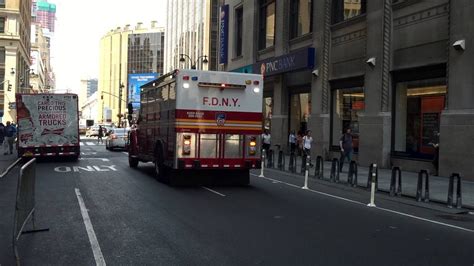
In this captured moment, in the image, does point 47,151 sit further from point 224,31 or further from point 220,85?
point 224,31

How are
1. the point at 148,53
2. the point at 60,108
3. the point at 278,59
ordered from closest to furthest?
the point at 60,108, the point at 278,59, the point at 148,53

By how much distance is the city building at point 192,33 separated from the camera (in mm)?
64812

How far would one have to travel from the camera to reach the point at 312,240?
814cm

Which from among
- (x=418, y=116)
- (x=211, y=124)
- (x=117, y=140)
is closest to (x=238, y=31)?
(x=117, y=140)

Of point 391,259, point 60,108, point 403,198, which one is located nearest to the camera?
point 391,259

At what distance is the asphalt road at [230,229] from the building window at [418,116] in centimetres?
742

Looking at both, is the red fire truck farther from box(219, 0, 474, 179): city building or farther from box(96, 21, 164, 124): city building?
box(96, 21, 164, 124): city building

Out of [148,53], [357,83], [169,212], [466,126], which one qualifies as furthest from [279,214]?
[148,53]

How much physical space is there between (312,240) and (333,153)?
66.7 feet

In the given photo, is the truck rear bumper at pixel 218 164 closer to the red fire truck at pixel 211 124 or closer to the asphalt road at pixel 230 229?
the red fire truck at pixel 211 124

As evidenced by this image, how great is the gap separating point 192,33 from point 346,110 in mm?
49999

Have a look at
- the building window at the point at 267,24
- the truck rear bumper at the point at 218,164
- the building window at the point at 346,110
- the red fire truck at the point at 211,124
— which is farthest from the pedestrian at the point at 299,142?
the truck rear bumper at the point at 218,164

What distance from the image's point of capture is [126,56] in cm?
13538

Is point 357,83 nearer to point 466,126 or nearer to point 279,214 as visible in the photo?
point 466,126
